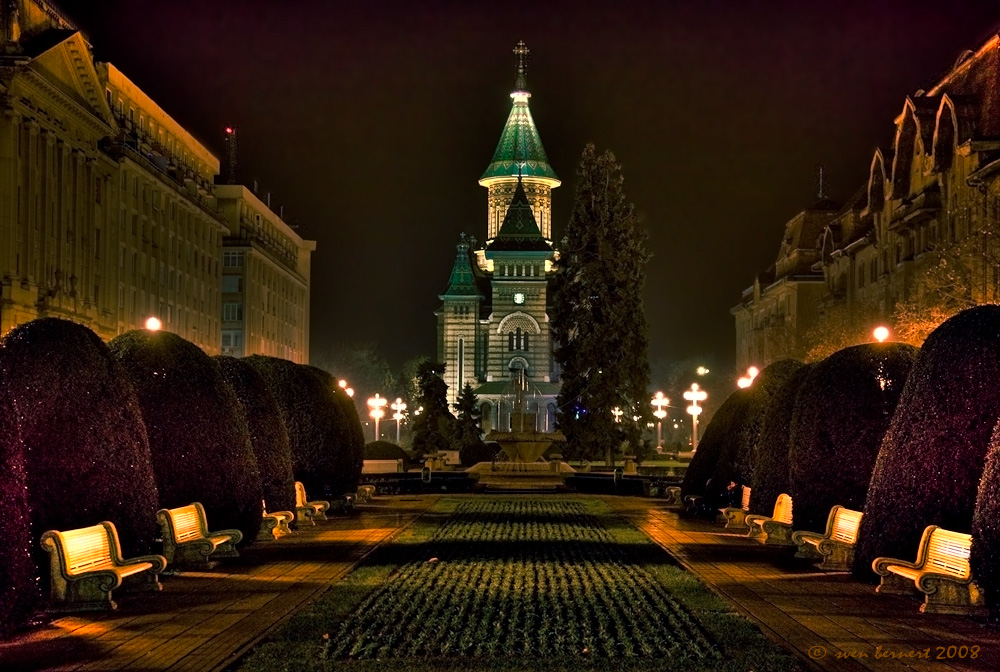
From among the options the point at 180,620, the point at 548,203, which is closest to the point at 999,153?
the point at 180,620

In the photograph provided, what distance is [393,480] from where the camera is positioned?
48062 millimetres

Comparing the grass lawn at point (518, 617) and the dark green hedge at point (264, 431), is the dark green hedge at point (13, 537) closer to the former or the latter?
the grass lawn at point (518, 617)

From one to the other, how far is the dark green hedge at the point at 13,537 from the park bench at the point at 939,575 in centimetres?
888

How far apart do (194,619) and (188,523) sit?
17.1ft

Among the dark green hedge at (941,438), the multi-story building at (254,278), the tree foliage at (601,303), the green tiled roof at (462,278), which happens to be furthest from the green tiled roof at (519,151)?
the dark green hedge at (941,438)

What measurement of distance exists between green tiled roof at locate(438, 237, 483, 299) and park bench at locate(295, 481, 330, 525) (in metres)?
120

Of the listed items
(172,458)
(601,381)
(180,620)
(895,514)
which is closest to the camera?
(180,620)

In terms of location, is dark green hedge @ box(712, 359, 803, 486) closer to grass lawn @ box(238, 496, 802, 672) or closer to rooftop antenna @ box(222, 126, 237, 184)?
grass lawn @ box(238, 496, 802, 672)

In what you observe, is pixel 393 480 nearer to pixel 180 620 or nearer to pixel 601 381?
pixel 601 381

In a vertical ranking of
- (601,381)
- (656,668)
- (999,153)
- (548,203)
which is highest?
(548,203)

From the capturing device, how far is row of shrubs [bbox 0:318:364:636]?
14742 mm

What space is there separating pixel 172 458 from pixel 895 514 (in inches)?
392

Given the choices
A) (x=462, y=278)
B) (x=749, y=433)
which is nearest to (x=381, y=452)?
(x=749, y=433)

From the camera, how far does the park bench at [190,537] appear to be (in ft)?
63.9
